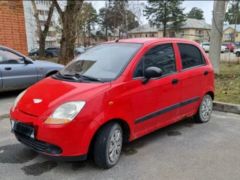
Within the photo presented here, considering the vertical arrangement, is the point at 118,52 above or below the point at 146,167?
above

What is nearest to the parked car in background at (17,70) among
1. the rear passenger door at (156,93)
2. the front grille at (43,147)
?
the front grille at (43,147)

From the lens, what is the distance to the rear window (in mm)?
4879

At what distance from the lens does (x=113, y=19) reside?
167 ft

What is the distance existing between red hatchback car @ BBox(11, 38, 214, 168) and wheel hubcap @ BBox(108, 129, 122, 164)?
0.01 metres

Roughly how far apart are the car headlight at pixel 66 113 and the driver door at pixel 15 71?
441 cm

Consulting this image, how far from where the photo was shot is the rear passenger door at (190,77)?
15.7 ft

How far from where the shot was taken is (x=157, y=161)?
12.5 feet

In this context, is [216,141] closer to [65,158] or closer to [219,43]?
[65,158]

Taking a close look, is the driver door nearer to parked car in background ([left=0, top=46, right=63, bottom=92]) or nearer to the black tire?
parked car in background ([left=0, top=46, right=63, bottom=92])

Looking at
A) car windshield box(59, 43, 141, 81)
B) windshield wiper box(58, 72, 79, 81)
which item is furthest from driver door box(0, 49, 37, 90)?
windshield wiper box(58, 72, 79, 81)

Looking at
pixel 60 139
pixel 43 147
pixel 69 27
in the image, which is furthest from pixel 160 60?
pixel 69 27

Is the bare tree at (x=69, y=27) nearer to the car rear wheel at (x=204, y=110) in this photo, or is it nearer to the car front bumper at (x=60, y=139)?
the car rear wheel at (x=204, y=110)

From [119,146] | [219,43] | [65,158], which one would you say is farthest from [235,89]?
[65,158]

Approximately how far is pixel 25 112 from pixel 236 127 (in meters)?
3.78
